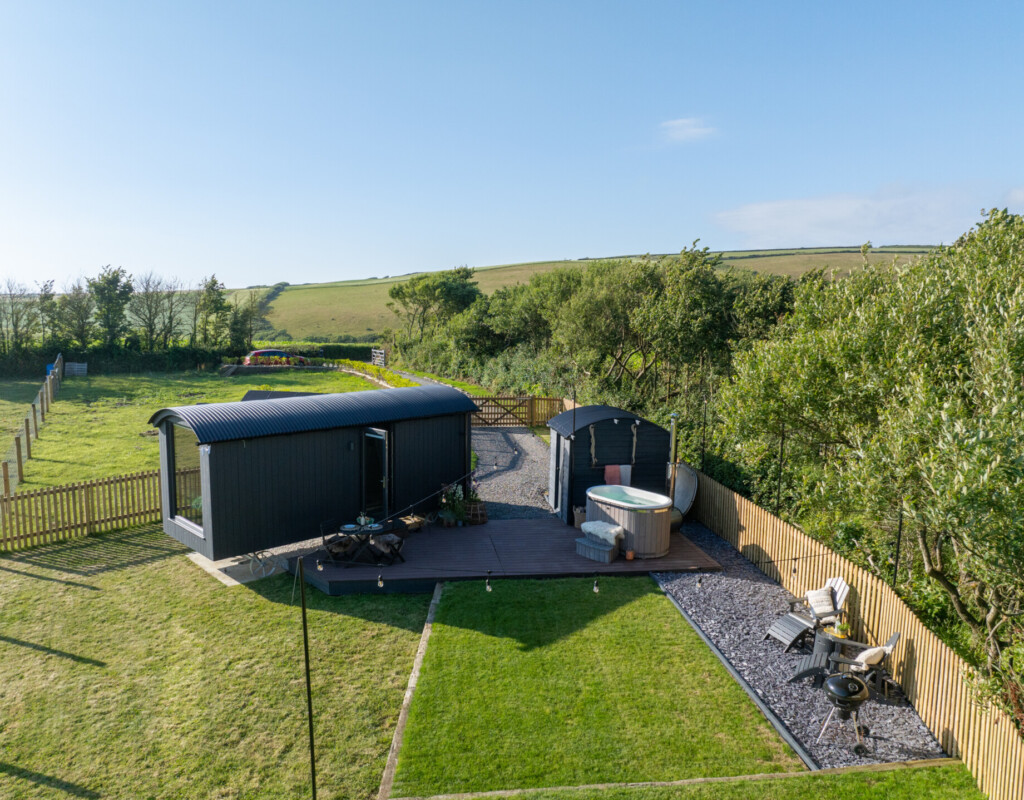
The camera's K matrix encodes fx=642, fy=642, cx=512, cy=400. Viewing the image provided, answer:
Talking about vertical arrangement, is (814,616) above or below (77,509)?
below

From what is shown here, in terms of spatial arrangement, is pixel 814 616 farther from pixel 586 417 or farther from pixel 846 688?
pixel 586 417

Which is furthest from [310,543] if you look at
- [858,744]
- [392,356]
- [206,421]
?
[392,356]

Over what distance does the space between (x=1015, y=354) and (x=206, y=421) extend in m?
10.9

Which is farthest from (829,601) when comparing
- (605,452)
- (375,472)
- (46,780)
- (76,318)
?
(76,318)

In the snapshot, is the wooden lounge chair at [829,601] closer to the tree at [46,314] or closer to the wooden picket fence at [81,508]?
the wooden picket fence at [81,508]

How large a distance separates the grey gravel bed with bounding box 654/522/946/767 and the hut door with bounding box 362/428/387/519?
5.59 meters

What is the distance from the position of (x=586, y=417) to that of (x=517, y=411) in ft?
41.7

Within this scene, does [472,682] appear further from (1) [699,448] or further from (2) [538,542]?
(1) [699,448]

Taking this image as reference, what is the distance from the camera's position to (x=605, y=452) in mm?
13789

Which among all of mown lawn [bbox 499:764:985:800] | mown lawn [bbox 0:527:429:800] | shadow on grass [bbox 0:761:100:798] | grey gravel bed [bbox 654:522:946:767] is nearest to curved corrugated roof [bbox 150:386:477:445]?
mown lawn [bbox 0:527:429:800]

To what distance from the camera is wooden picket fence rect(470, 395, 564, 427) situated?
1033 inches

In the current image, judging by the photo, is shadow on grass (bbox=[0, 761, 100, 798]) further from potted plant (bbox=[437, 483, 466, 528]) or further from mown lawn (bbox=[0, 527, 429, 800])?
potted plant (bbox=[437, 483, 466, 528])

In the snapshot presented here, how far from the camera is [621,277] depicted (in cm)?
2631

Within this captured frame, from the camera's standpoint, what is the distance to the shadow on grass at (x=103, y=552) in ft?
37.0
